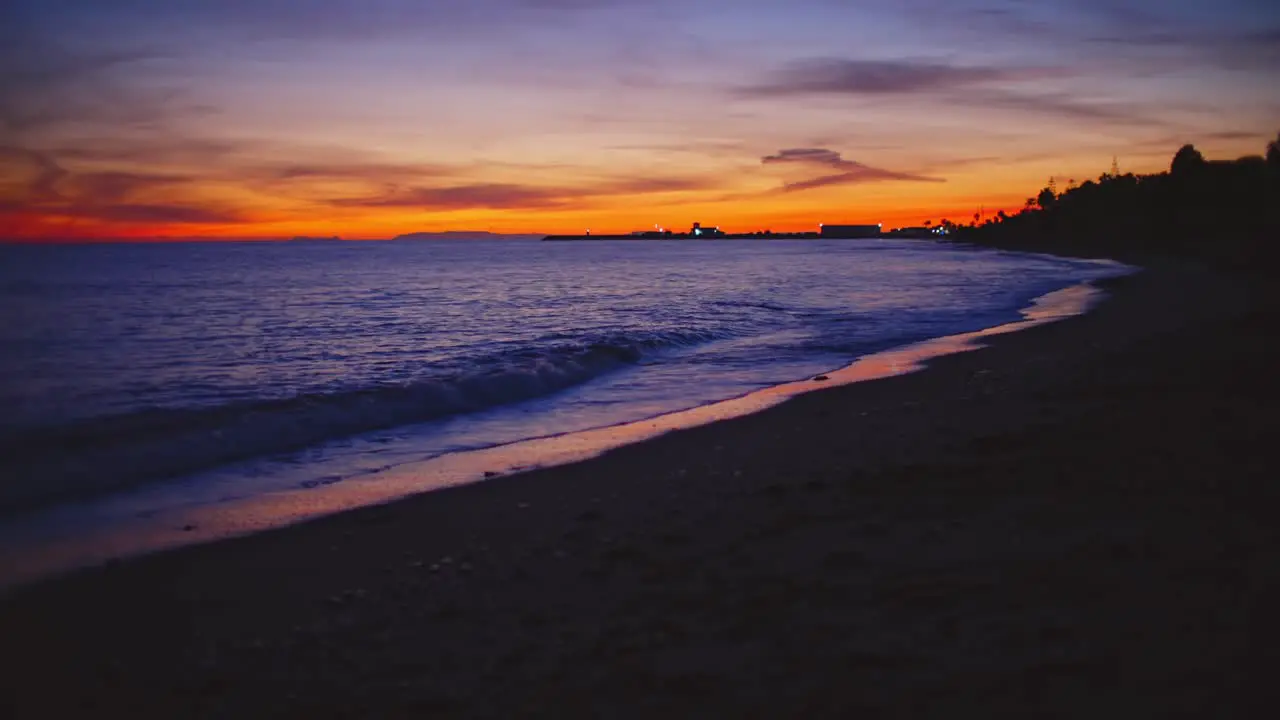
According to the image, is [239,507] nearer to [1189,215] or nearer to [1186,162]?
[1189,215]

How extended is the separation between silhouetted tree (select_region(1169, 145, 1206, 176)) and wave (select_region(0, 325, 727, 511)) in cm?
9790

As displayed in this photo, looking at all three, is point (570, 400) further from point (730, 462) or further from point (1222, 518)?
point (1222, 518)

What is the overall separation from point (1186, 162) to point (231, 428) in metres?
110

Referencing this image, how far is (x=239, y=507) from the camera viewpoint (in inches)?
326

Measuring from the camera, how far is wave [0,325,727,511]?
9.95m

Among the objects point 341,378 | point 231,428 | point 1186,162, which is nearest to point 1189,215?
point 1186,162

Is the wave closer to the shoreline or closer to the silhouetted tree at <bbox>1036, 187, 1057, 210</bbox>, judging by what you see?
the shoreline

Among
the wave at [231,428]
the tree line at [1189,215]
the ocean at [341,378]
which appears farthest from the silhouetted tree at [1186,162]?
the wave at [231,428]

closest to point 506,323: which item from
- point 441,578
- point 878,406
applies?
point 878,406

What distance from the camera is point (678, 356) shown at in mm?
20859

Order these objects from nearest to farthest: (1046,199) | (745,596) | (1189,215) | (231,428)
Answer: (745,596) → (231,428) → (1189,215) → (1046,199)

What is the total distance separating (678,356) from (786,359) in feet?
9.18

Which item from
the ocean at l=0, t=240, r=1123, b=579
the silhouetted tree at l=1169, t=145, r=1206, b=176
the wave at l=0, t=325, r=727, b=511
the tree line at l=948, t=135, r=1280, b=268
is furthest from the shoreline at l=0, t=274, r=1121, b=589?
the silhouetted tree at l=1169, t=145, r=1206, b=176

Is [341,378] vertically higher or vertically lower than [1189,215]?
lower
